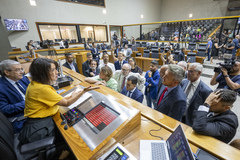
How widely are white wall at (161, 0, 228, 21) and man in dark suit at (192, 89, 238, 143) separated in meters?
17.5

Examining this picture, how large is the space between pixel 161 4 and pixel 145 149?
20.3 metres

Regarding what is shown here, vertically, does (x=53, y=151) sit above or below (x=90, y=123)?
below

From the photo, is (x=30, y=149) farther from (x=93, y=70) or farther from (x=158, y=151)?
(x=93, y=70)

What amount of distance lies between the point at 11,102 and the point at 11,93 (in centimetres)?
13

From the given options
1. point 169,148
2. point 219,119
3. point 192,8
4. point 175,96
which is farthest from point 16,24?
point 192,8

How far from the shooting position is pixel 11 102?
5.38 ft

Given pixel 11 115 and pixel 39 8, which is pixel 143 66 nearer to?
pixel 11 115

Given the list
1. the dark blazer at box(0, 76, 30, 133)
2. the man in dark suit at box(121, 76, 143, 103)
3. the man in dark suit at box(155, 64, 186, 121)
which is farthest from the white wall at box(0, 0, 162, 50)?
the man in dark suit at box(155, 64, 186, 121)

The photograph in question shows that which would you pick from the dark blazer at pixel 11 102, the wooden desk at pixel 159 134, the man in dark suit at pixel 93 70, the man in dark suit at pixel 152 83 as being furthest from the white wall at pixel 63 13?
the wooden desk at pixel 159 134

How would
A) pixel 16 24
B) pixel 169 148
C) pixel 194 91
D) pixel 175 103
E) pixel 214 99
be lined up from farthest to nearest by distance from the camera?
pixel 16 24, pixel 194 91, pixel 175 103, pixel 214 99, pixel 169 148

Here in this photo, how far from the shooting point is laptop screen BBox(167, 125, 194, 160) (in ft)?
2.00

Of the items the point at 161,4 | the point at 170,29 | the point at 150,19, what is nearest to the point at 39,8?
the point at 170,29

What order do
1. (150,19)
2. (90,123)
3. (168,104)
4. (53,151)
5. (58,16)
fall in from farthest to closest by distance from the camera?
(150,19) → (58,16) → (168,104) → (53,151) → (90,123)

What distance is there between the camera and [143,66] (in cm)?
616
